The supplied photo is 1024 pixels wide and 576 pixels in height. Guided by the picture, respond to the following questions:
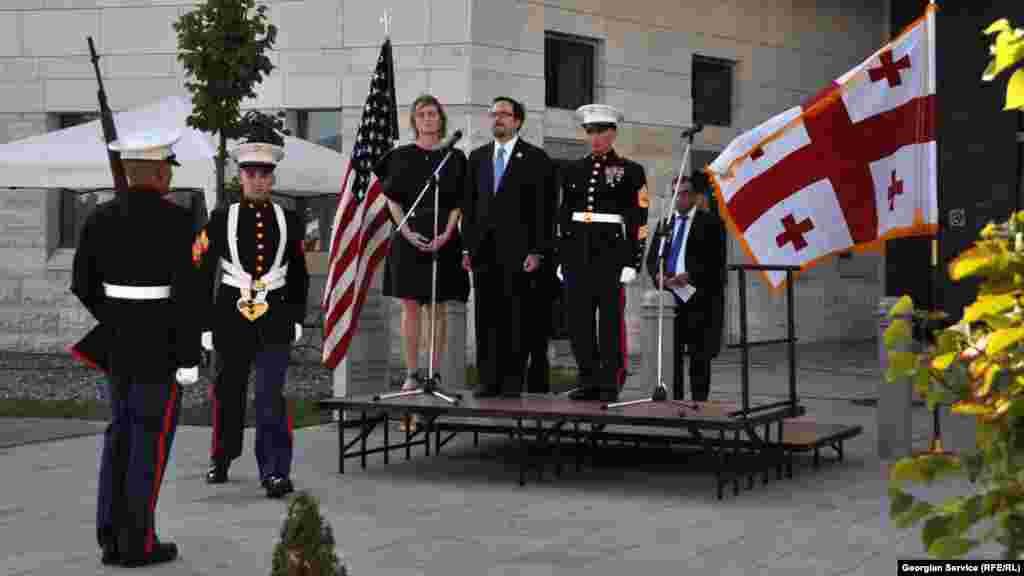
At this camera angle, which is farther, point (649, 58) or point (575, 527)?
point (649, 58)

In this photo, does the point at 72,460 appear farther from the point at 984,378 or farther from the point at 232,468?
the point at 984,378

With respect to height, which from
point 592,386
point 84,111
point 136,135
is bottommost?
point 592,386

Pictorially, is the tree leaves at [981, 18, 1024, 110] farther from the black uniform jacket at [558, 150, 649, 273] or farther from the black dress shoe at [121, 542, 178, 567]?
the black uniform jacket at [558, 150, 649, 273]

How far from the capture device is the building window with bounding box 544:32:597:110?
2091 centimetres

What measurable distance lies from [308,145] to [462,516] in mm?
9205

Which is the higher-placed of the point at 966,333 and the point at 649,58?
the point at 649,58

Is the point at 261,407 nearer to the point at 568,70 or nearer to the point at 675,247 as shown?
the point at 675,247

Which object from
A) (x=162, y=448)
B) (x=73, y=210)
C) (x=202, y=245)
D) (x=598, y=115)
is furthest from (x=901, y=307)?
(x=73, y=210)

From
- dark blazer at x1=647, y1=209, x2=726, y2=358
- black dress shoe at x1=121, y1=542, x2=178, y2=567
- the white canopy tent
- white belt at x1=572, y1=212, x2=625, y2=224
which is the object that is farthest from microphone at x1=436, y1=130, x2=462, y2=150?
the white canopy tent

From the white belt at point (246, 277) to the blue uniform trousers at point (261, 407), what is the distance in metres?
0.38

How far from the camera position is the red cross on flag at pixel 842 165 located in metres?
10.7

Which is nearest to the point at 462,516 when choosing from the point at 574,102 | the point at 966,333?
the point at 966,333

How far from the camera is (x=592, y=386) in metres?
10.4

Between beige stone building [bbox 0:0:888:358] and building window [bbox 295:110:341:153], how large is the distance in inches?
0.9
